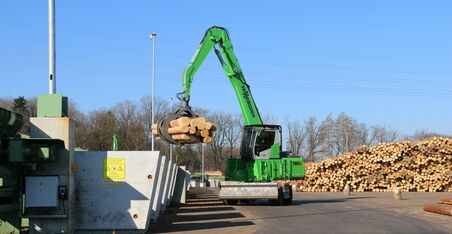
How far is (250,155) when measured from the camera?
25000mm

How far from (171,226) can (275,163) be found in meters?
10.7

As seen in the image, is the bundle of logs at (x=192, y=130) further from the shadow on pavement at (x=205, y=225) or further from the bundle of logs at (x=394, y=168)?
the bundle of logs at (x=394, y=168)

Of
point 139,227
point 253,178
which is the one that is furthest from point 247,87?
point 139,227

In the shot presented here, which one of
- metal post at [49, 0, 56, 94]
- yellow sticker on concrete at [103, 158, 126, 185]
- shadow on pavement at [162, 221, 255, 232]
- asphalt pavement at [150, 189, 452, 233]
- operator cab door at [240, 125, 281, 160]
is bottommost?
asphalt pavement at [150, 189, 452, 233]

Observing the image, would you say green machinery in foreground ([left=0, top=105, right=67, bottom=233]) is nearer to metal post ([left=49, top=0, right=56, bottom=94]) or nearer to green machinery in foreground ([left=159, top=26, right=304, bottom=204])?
metal post ([left=49, top=0, right=56, bottom=94])

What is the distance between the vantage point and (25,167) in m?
11.8

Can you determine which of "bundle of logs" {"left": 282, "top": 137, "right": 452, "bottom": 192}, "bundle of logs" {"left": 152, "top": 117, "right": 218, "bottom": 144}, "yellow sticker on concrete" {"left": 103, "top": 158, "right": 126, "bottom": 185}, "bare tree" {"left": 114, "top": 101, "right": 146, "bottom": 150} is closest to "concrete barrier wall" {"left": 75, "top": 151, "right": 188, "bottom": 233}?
"yellow sticker on concrete" {"left": 103, "top": 158, "right": 126, "bottom": 185}

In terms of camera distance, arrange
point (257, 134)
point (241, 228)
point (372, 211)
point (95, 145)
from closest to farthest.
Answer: point (241, 228) → point (372, 211) → point (257, 134) → point (95, 145)

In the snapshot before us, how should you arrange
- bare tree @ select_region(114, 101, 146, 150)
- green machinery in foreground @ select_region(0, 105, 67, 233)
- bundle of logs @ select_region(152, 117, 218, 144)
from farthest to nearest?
bare tree @ select_region(114, 101, 146, 150), bundle of logs @ select_region(152, 117, 218, 144), green machinery in foreground @ select_region(0, 105, 67, 233)

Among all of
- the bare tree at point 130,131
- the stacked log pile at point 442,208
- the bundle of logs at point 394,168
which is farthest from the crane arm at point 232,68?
the bare tree at point 130,131

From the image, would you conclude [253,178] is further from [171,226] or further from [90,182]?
[90,182]

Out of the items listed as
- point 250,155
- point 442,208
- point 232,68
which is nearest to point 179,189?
point 250,155

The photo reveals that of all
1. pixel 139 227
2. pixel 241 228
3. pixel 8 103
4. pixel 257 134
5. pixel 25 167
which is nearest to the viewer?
pixel 25 167

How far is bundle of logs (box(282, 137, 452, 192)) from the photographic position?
38062 mm
